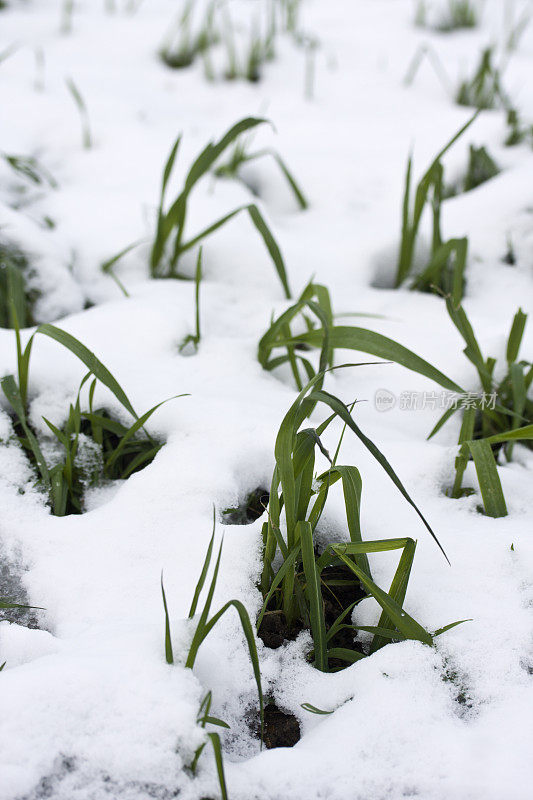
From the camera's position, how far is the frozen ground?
0.61 metres

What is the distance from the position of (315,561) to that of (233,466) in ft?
0.68

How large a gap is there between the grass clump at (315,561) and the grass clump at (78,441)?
26 centimetres

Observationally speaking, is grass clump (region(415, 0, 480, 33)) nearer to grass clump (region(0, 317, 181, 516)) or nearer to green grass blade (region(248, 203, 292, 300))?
green grass blade (region(248, 203, 292, 300))

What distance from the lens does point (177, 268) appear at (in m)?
1.34

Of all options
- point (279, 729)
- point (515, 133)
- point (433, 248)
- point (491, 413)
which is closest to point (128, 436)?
point (279, 729)

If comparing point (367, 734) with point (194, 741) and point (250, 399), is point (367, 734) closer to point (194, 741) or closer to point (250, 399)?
point (194, 741)

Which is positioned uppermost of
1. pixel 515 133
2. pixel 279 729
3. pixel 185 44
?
pixel 185 44

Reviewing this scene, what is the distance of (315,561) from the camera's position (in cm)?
74

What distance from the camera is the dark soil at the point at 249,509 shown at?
0.87m

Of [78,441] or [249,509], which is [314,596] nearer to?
[249,509]

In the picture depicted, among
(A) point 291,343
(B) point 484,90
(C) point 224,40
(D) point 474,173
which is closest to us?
(A) point 291,343

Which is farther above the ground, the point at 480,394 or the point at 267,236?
the point at 267,236

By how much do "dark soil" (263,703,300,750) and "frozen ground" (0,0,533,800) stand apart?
0.01m

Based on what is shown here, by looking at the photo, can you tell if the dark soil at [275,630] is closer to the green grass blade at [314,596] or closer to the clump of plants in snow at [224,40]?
the green grass blade at [314,596]
